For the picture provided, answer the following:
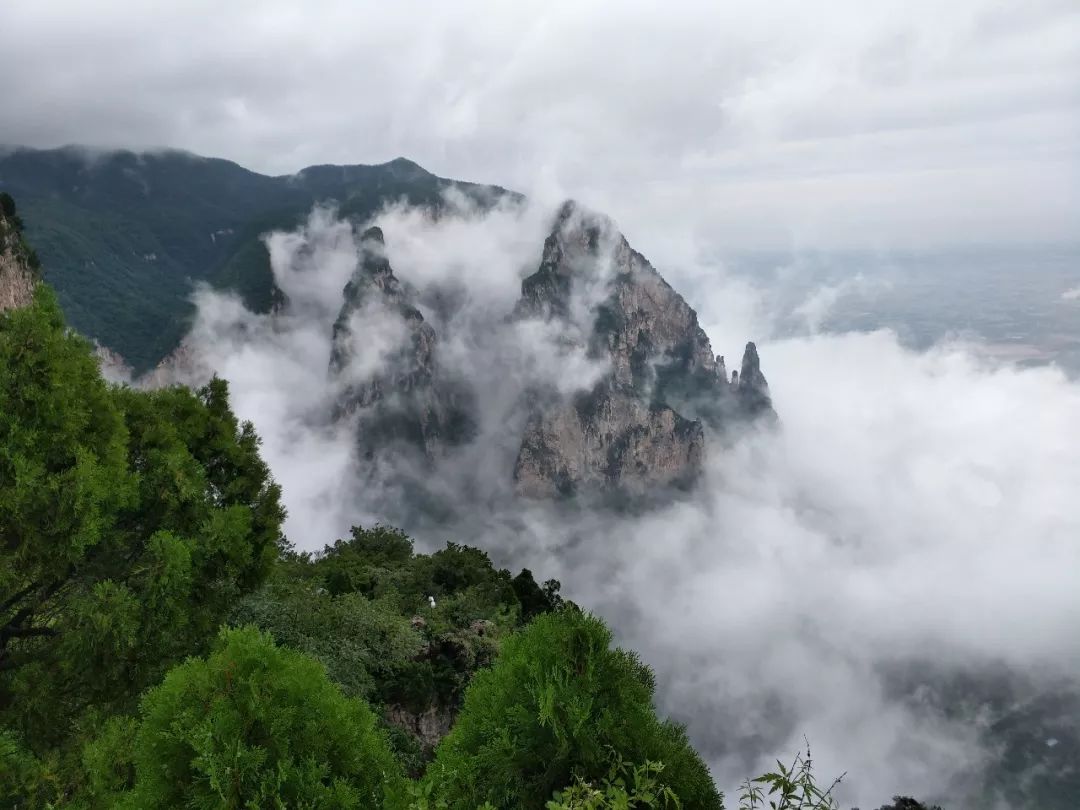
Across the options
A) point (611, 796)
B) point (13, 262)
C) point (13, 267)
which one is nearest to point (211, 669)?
point (611, 796)

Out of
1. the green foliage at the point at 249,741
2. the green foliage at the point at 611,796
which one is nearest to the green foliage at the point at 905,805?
the green foliage at the point at 611,796

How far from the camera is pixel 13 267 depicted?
41469 mm

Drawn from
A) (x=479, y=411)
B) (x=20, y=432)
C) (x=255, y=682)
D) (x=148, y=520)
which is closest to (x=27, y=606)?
(x=148, y=520)

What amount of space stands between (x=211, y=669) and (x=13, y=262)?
48.0 meters

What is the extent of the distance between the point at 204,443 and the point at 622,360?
475 ft

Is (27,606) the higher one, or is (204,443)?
(204,443)

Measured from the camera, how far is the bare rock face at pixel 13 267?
39750 millimetres

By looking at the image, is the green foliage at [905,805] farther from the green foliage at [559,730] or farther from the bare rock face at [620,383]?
the bare rock face at [620,383]

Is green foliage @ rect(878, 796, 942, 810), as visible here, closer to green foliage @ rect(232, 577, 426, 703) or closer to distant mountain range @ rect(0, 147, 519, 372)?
green foliage @ rect(232, 577, 426, 703)

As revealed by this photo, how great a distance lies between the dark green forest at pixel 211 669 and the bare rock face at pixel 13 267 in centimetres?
3388

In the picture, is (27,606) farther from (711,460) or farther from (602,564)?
(711,460)

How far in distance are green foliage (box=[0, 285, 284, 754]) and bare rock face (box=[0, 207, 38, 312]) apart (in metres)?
37.4

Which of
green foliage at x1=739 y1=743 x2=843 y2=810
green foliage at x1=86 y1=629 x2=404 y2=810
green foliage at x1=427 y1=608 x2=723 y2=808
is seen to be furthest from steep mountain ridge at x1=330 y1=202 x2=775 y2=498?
green foliage at x1=739 y1=743 x2=843 y2=810

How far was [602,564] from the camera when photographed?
141625 mm
